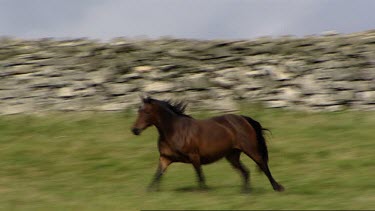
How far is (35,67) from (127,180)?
7.61m

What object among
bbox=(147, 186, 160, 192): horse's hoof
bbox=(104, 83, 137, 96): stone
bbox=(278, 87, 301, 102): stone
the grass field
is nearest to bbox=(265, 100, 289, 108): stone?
bbox=(278, 87, 301, 102): stone

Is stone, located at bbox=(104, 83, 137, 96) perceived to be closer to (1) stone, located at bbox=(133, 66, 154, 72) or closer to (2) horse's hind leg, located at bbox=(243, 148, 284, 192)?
(1) stone, located at bbox=(133, 66, 154, 72)

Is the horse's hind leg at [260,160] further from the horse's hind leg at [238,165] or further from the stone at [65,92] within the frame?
the stone at [65,92]

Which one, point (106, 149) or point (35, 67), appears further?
point (35, 67)

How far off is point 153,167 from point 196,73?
5511mm

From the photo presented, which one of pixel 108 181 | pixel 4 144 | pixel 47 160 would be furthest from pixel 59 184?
pixel 4 144

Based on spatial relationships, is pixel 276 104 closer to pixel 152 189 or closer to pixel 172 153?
pixel 152 189

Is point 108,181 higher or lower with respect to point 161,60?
lower

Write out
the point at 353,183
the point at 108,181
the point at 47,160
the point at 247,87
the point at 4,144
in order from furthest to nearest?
1. the point at 247,87
2. the point at 4,144
3. the point at 47,160
4. the point at 108,181
5. the point at 353,183

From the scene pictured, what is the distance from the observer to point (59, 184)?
14.1m

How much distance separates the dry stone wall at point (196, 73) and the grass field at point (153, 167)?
1.87ft

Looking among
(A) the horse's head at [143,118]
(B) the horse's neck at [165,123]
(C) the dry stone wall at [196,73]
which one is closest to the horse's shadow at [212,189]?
(B) the horse's neck at [165,123]

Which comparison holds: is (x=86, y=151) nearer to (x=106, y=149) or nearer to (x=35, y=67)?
(x=106, y=149)

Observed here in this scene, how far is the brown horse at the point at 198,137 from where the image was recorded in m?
11.8
